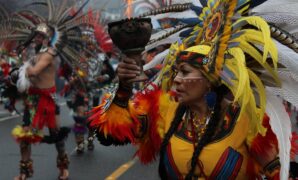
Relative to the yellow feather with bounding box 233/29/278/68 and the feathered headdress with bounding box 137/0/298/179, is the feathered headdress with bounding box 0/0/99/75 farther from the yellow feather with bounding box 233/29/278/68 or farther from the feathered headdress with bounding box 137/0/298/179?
the yellow feather with bounding box 233/29/278/68

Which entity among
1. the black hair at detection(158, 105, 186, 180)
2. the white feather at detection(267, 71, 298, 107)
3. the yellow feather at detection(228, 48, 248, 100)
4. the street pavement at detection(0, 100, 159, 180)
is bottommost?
the street pavement at detection(0, 100, 159, 180)

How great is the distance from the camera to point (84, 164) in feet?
24.8

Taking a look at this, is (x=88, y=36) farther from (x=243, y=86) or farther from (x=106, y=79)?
(x=243, y=86)

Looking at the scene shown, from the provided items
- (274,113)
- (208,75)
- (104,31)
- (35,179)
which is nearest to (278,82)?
(274,113)

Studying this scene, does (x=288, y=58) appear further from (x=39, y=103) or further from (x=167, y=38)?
(x=39, y=103)

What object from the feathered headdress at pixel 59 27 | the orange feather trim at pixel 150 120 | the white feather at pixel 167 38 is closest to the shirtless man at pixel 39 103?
the feathered headdress at pixel 59 27

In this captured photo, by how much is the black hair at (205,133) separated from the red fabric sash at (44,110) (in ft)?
11.2

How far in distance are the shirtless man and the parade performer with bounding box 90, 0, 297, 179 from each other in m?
3.23

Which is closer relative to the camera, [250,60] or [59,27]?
[250,60]

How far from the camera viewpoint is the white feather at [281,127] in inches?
102

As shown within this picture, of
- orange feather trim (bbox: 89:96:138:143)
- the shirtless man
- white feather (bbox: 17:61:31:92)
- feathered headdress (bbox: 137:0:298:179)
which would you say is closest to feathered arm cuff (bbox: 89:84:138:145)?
orange feather trim (bbox: 89:96:138:143)

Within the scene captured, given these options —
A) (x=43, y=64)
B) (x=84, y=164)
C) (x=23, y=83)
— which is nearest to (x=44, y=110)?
(x=23, y=83)

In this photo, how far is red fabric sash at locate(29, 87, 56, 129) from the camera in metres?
6.21

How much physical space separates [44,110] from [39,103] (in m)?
0.10
